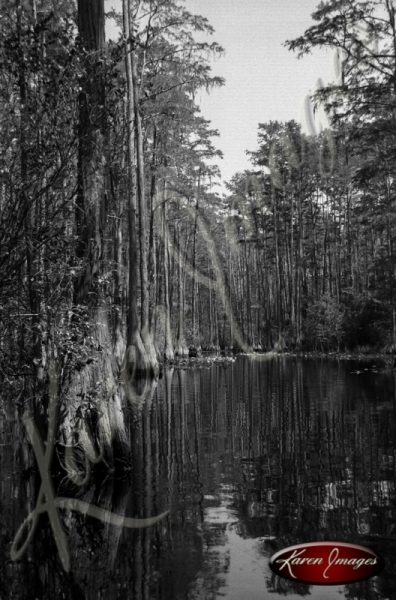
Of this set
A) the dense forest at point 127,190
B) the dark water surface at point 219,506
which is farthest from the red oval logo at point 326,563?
the dense forest at point 127,190

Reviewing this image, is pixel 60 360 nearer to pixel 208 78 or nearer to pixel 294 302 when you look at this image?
pixel 208 78

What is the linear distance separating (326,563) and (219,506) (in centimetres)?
156

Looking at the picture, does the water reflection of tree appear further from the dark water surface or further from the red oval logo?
the red oval logo

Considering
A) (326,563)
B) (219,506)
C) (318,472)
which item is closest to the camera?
(326,563)

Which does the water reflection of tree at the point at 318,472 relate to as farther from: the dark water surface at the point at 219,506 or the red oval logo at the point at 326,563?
the red oval logo at the point at 326,563

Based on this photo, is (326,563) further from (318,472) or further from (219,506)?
(318,472)

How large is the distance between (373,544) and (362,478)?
6.33 feet

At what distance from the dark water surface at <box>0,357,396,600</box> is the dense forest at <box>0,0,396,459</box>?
109cm

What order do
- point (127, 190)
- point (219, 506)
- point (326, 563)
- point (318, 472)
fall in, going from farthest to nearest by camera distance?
point (127, 190) → point (318, 472) → point (219, 506) → point (326, 563)

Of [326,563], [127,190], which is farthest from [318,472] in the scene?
[127,190]

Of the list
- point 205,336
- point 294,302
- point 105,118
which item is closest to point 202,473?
point 105,118

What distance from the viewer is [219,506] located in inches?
204

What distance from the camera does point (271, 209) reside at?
40500mm

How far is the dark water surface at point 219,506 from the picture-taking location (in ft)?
11.8
